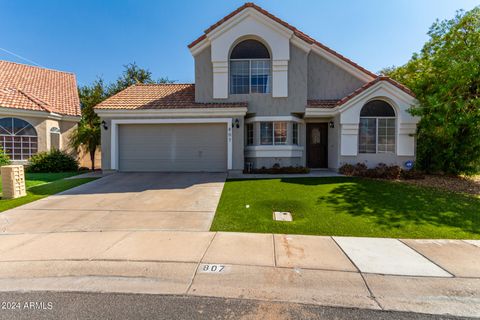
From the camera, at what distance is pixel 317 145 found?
1441 cm

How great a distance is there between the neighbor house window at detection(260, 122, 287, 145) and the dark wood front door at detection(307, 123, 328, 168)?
205 cm

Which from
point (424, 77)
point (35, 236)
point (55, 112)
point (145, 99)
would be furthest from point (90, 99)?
point (424, 77)

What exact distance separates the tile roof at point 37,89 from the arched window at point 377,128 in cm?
1823

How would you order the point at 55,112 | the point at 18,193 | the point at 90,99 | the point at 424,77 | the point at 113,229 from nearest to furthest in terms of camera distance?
the point at 113,229, the point at 18,193, the point at 424,77, the point at 55,112, the point at 90,99

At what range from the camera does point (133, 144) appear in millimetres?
12969

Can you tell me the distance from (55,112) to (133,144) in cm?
735

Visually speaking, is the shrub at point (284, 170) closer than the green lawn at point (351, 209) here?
No

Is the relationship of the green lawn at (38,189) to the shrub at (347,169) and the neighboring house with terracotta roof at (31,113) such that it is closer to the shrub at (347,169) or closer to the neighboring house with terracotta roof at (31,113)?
the neighboring house with terracotta roof at (31,113)

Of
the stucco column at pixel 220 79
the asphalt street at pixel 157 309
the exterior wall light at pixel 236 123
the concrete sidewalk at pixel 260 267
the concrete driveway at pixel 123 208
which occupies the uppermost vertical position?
the stucco column at pixel 220 79

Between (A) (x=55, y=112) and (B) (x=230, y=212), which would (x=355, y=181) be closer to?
(B) (x=230, y=212)

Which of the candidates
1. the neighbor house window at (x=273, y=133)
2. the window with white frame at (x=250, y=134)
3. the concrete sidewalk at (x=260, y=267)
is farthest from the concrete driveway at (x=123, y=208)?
the neighbor house window at (x=273, y=133)

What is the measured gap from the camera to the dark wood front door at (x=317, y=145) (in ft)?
47.0

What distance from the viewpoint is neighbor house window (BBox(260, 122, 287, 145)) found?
13.2 metres

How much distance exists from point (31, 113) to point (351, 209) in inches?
713
